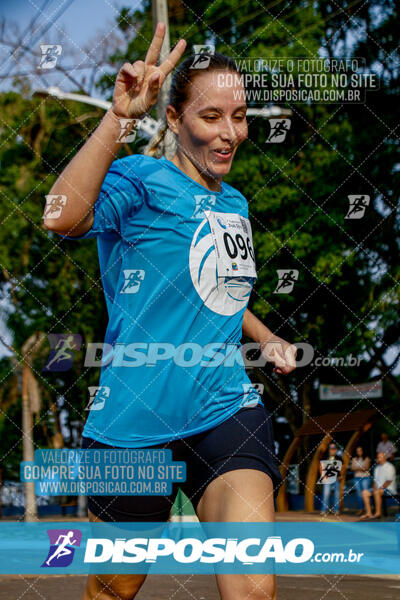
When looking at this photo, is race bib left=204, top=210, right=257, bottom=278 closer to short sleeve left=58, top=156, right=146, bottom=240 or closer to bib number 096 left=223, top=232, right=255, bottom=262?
bib number 096 left=223, top=232, right=255, bottom=262

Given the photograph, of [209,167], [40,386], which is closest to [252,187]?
[40,386]

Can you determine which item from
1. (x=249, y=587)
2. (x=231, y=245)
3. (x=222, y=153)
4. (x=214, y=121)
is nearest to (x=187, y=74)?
(x=214, y=121)

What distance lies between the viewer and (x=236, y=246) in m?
3.29

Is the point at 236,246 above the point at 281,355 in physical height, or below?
above

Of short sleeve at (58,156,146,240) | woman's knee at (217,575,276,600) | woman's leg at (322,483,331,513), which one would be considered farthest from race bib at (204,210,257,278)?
woman's leg at (322,483,331,513)

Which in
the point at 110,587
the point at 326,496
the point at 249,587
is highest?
the point at 326,496

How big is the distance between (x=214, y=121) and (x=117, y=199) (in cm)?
57

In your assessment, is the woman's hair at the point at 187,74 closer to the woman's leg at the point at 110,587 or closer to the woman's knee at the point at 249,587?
the woman's leg at the point at 110,587

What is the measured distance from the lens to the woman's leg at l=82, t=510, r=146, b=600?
3092mm

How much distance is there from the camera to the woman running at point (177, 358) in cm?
294

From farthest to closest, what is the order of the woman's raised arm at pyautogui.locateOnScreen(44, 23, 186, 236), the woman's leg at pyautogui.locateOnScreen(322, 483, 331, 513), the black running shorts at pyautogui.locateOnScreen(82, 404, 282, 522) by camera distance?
the woman's leg at pyautogui.locateOnScreen(322, 483, 331, 513), the black running shorts at pyautogui.locateOnScreen(82, 404, 282, 522), the woman's raised arm at pyautogui.locateOnScreen(44, 23, 186, 236)

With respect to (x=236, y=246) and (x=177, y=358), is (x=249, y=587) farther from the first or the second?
(x=236, y=246)

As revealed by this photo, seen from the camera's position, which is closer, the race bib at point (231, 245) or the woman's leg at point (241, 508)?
the woman's leg at point (241, 508)

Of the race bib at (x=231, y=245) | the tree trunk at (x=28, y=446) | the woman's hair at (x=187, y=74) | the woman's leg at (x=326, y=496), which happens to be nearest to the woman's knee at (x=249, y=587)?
the race bib at (x=231, y=245)
